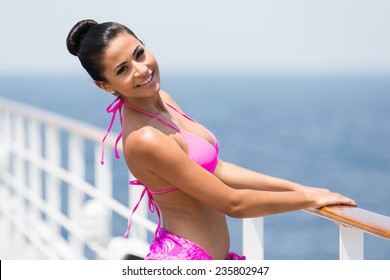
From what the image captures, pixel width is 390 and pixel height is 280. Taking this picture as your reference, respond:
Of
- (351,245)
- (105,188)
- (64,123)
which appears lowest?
(351,245)

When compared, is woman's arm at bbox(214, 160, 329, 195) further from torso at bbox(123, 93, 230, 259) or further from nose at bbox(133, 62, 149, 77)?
nose at bbox(133, 62, 149, 77)

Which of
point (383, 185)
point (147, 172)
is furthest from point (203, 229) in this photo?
point (383, 185)

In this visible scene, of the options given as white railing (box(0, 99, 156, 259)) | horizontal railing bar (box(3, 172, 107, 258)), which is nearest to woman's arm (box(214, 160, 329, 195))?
white railing (box(0, 99, 156, 259))

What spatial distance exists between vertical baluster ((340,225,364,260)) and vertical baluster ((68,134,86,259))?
2.18 meters

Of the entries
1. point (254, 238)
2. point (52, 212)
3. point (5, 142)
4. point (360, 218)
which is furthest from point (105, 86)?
point (5, 142)

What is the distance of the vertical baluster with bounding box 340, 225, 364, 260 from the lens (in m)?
1.71

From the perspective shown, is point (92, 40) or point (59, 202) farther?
point (59, 202)

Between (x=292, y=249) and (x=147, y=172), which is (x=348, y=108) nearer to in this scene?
(x=292, y=249)

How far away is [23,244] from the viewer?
16.0ft

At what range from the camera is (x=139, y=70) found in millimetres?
1849

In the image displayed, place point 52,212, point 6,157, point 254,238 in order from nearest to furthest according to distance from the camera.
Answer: point 254,238
point 52,212
point 6,157

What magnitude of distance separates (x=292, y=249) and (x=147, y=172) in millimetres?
33179

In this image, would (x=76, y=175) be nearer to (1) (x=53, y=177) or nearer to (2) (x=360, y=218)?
(1) (x=53, y=177)

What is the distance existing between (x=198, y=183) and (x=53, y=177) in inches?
101
